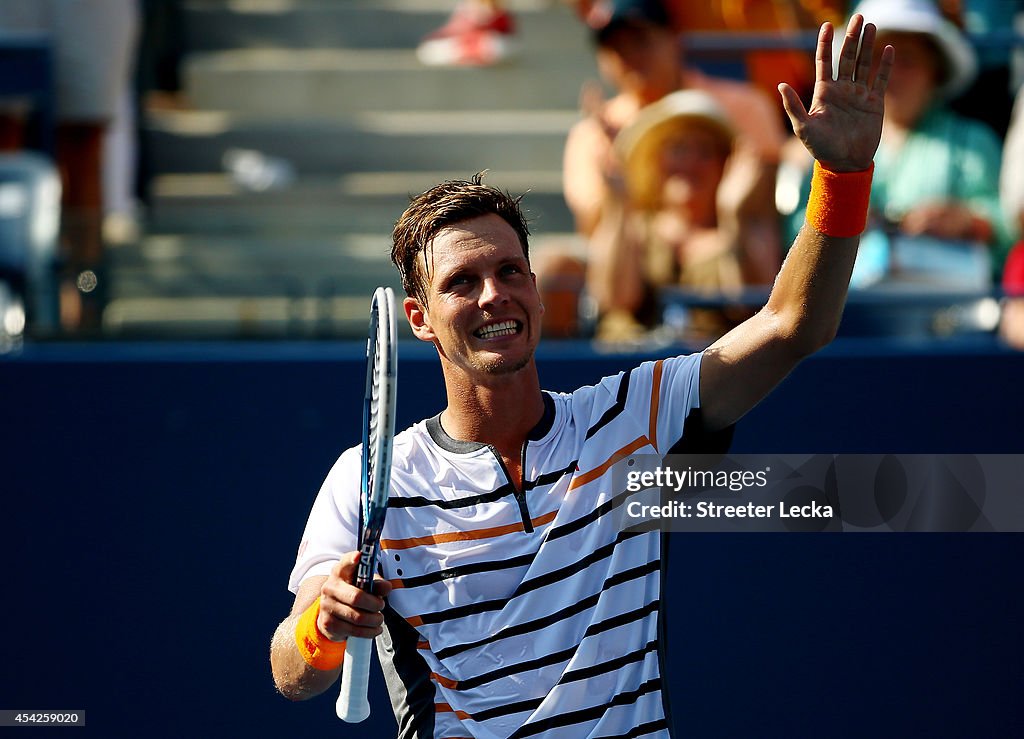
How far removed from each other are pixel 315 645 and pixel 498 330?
672mm

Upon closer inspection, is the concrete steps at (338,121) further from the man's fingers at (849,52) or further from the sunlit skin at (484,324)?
the man's fingers at (849,52)

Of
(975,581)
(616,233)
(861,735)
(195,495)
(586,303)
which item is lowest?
(861,735)

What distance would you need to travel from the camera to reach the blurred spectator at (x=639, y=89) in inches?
226

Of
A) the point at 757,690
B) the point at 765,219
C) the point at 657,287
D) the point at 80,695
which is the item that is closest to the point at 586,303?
the point at 657,287

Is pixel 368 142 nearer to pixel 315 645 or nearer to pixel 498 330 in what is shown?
pixel 498 330

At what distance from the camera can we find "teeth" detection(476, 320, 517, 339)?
289cm

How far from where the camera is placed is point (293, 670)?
2.80 metres

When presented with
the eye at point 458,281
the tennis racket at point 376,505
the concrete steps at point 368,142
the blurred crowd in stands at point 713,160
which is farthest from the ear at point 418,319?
the concrete steps at point 368,142

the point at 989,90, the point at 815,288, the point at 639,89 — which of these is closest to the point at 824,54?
the point at 815,288

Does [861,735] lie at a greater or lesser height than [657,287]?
lesser

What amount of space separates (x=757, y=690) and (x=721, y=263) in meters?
1.60

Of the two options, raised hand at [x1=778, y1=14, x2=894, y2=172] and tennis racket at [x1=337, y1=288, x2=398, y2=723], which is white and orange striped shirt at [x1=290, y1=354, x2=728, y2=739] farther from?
raised hand at [x1=778, y1=14, x2=894, y2=172]

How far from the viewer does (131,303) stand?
474 centimetres

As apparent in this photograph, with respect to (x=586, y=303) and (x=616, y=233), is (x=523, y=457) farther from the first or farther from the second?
(x=616, y=233)
